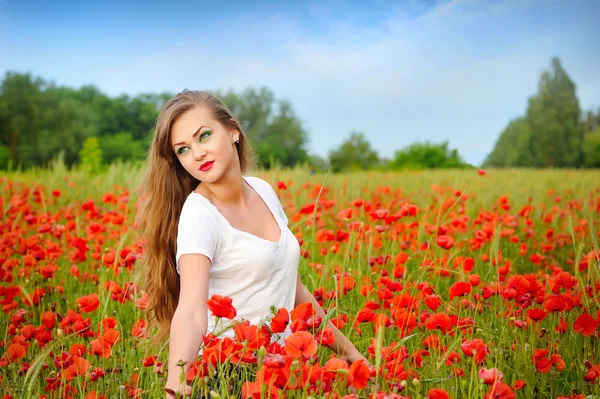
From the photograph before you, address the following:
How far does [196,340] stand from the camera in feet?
5.29

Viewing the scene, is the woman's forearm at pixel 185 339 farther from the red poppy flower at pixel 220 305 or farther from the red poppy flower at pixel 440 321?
the red poppy flower at pixel 440 321

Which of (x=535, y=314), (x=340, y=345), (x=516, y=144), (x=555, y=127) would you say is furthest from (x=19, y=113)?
(x=535, y=314)

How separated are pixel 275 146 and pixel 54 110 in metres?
11.5

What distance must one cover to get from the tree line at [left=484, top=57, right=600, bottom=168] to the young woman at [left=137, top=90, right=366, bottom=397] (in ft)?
99.8

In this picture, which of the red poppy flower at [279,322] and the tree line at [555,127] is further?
the tree line at [555,127]

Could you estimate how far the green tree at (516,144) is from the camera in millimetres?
25844

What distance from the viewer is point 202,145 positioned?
6.42 feet

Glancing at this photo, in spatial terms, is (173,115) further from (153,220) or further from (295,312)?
(295,312)

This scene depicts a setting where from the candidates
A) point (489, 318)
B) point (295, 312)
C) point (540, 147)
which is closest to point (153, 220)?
point (295, 312)

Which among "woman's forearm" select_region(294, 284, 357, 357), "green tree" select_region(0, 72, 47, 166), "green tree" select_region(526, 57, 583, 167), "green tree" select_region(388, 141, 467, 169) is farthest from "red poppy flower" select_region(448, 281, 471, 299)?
"green tree" select_region(526, 57, 583, 167)

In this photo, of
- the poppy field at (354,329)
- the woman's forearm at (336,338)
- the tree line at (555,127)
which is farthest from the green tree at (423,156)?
the woman's forearm at (336,338)

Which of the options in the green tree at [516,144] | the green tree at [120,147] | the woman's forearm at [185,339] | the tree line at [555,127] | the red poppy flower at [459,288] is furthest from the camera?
the tree line at [555,127]

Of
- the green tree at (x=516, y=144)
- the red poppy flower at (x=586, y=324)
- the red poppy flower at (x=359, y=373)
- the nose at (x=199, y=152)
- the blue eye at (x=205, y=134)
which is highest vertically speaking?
the green tree at (x=516, y=144)

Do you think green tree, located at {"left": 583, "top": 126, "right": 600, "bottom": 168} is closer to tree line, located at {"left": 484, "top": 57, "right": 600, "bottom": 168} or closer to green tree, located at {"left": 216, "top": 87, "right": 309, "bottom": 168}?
tree line, located at {"left": 484, "top": 57, "right": 600, "bottom": 168}
